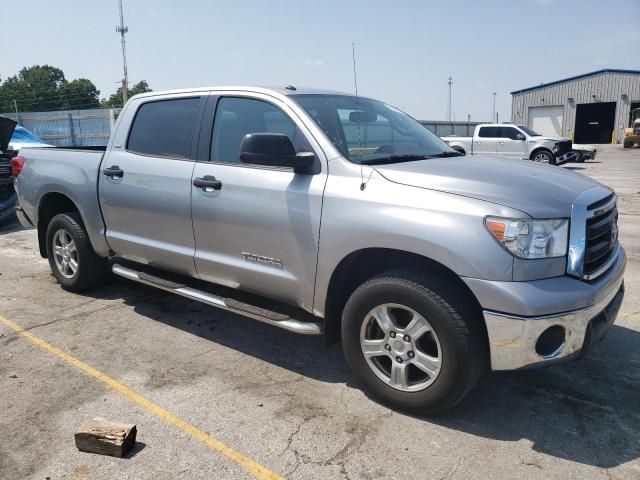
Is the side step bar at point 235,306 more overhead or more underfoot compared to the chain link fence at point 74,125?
more underfoot

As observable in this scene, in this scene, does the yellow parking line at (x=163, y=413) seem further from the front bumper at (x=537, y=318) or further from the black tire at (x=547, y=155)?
the black tire at (x=547, y=155)

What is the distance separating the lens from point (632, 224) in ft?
29.5

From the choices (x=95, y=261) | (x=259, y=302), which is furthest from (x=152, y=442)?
(x=95, y=261)

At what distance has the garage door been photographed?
46500 mm

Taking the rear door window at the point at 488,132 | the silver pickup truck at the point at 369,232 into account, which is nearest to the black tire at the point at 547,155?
the rear door window at the point at 488,132

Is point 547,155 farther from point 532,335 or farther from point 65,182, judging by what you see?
point 532,335

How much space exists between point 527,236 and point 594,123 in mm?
51808

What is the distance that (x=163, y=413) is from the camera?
10.6ft

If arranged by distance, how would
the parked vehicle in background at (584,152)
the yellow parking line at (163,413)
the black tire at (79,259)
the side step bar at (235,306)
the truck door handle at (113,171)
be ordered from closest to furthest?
1. the yellow parking line at (163,413)
2. the side step bar at (235,306)
3. the truck door handle at (113,171)
4. the black tire at (79,259)
5. the parked vehicle in background at (584,152)

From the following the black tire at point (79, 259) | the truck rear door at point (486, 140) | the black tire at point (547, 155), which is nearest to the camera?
the black tire at point (79, 259)

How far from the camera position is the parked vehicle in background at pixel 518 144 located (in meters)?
21.5

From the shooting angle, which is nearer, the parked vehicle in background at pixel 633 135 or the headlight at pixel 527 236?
the headlight at pixel 527 236

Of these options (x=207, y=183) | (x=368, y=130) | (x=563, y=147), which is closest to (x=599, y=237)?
(x=368, y=130)

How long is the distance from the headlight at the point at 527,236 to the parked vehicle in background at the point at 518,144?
19.3 meters
